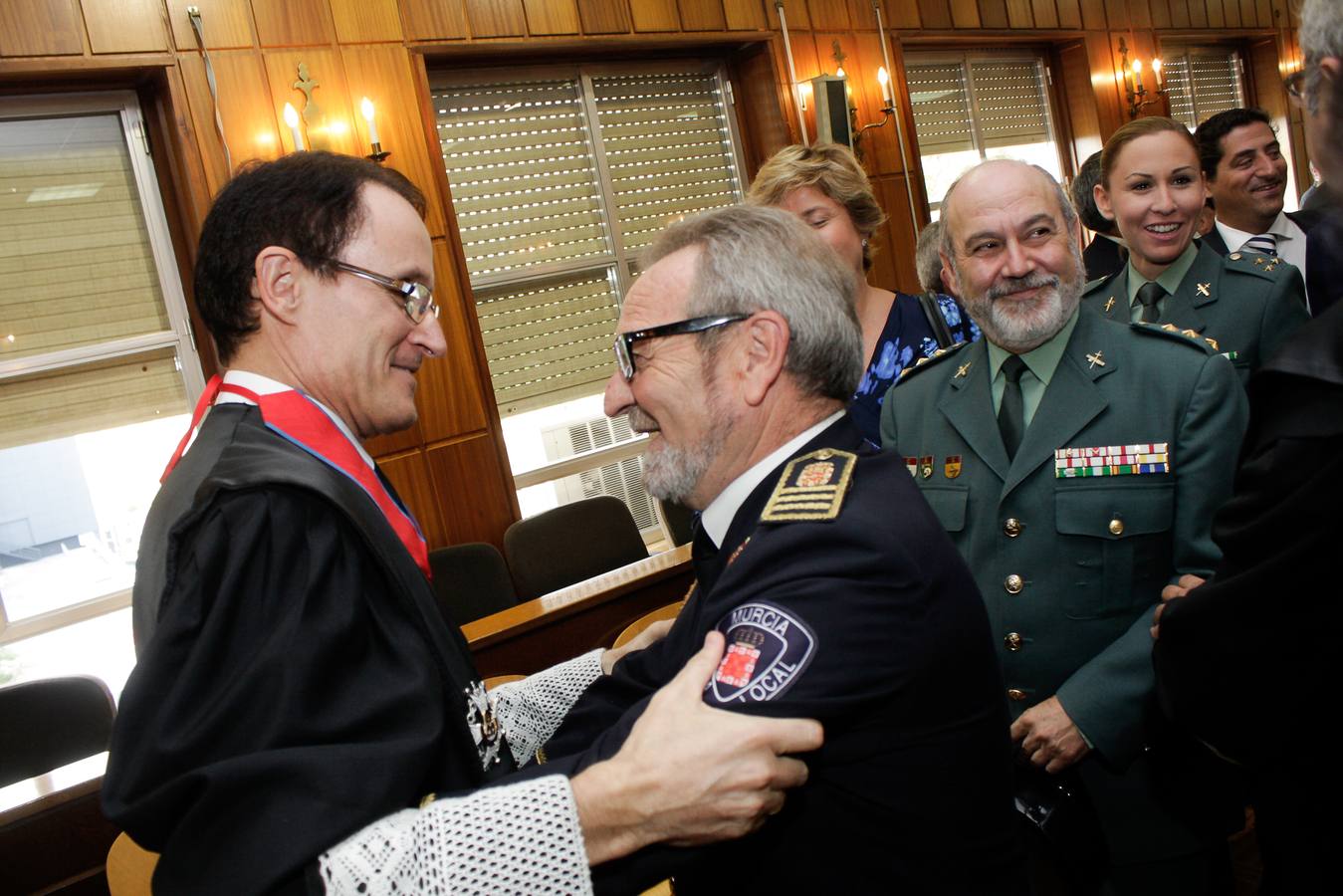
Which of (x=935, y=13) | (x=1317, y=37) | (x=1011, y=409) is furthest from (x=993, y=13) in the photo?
(x=1317, y=37)

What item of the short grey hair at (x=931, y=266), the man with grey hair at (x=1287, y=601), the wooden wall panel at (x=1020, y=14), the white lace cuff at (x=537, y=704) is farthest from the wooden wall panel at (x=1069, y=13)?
the white lace cuff at (x=537, y=704)

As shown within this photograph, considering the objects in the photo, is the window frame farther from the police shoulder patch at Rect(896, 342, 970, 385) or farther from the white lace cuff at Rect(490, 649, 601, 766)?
the police shoulder patch at Rect(896, 342, 970, 385)

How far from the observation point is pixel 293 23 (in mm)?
4438

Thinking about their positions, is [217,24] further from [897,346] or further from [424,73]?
[897,346]

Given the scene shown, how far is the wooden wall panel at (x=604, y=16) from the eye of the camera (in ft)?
17.6

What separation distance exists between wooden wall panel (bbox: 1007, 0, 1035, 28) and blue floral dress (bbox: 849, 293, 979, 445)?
6190mm

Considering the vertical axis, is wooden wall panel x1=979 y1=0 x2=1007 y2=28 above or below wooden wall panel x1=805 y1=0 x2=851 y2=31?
above

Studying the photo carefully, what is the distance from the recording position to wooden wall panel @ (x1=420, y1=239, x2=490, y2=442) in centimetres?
479

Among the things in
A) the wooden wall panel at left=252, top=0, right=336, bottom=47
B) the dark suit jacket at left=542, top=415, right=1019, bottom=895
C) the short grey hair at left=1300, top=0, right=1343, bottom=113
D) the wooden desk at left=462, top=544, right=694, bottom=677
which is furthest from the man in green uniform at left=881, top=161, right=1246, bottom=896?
the wooden wall panel at left=252, top=0, right=336, bottom=47

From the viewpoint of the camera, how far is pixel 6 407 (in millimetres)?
4121

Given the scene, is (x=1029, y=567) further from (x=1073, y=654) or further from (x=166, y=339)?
(x=166, y=339)

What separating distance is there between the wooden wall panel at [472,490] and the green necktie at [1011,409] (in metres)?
3.44

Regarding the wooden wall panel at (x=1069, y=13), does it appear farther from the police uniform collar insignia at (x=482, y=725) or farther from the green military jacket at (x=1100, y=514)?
the police uniform collar insignia at (x=482, y=725)

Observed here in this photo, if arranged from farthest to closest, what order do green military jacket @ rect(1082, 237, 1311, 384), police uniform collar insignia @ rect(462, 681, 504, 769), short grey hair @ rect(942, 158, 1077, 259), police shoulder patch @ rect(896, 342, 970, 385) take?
green military jacket @ rect(1082, 237, 1311, 384) → police shoulder patch @ rect(896, 342, 970, 385) → short grey hair @ rect(942, 158, 1077, 259) → police uniform collar insignia @ rect(462, 681, 504, 769)
